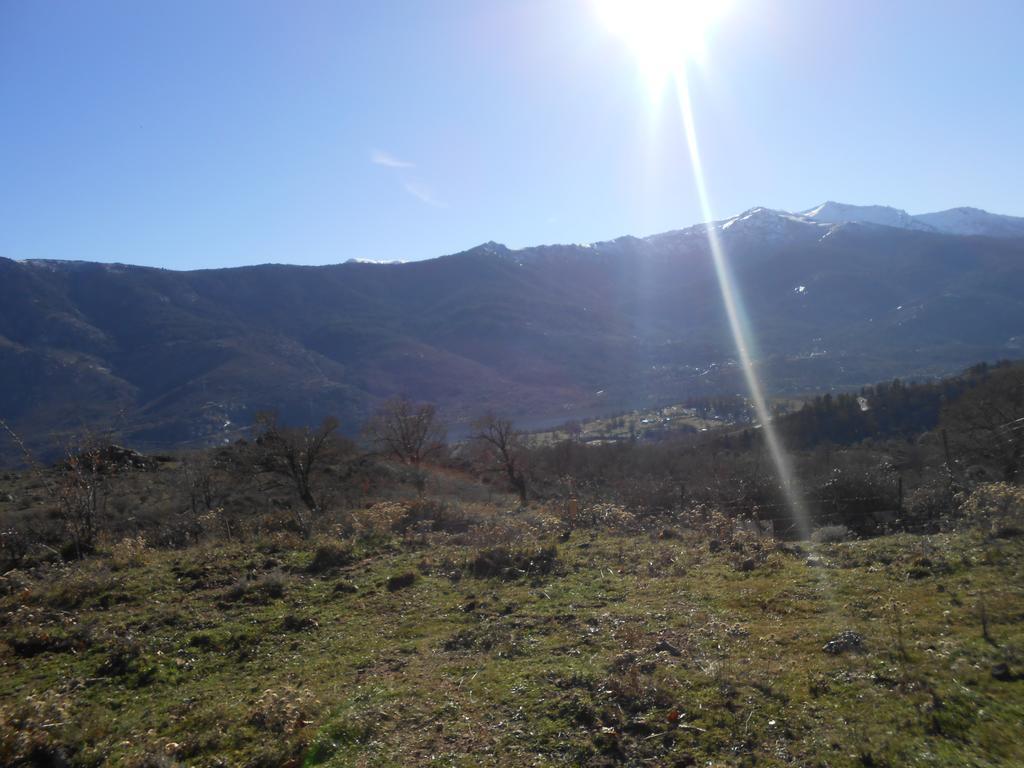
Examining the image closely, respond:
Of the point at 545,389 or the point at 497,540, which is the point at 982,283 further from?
the point at 497,540

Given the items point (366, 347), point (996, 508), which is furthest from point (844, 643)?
point (366, 347)

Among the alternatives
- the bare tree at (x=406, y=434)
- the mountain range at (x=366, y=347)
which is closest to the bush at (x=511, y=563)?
the bare tree at (x=406, y=434)

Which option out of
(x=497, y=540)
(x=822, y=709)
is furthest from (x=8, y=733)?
(x=497, y=540)

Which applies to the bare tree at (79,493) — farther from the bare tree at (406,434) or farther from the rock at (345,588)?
the bare tree at (406,434)

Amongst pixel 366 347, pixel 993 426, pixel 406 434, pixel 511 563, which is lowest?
pixel 993 426

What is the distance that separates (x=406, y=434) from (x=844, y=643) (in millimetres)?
30537

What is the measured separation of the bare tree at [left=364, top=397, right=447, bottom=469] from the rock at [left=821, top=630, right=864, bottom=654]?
93.8ft

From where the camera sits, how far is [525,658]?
755 centimetres

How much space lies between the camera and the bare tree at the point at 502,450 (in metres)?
33.5

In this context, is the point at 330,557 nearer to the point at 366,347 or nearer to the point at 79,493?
the point at 79,493

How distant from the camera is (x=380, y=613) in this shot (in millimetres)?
9836

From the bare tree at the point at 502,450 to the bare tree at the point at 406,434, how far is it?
3.13m

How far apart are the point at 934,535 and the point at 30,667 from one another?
13820 millimetres

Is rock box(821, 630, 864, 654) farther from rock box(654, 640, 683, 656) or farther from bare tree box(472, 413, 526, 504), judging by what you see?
bare tree box(472, 413, 526, 504)
